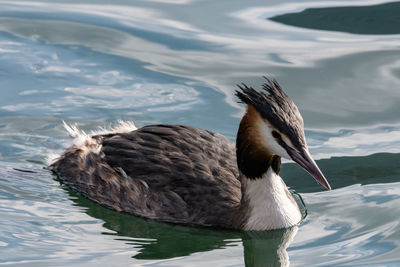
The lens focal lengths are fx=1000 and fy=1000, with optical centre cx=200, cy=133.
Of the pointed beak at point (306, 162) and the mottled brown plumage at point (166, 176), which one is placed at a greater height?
the pointed beak at point (306, 162)

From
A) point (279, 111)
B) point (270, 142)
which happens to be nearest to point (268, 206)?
point (270, 142)

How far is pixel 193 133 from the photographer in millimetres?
8953

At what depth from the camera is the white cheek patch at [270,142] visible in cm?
791

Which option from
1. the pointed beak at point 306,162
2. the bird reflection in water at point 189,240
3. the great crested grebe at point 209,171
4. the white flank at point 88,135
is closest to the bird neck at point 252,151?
the great crested grebe at point 209,171

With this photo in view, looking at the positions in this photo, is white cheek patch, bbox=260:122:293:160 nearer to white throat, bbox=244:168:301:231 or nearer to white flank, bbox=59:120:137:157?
white throat, bbox=244:168:301:231

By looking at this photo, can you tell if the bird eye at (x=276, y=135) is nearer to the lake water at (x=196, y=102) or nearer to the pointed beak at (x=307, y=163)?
the pointed beak at (x=307, y=163)

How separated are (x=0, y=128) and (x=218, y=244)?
3201 mm

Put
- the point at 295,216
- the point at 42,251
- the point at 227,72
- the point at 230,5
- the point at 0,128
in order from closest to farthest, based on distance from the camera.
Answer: the point at 42,251
the point at 295,216
the point at 0,128
the point at 227,72
the point at 230,5

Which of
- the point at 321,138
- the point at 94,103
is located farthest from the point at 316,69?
the point at 94,103

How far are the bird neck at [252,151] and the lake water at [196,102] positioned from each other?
1.80ft

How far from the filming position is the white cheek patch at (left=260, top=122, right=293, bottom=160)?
791 cm

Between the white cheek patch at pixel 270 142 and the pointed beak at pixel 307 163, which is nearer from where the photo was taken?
the pointed beak at pixel 307 163

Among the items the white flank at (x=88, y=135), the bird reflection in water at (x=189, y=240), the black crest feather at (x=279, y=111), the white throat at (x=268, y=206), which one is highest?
the black crest feather at (x=279, y=111)

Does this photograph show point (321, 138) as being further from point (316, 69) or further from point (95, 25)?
point (95, 25)
